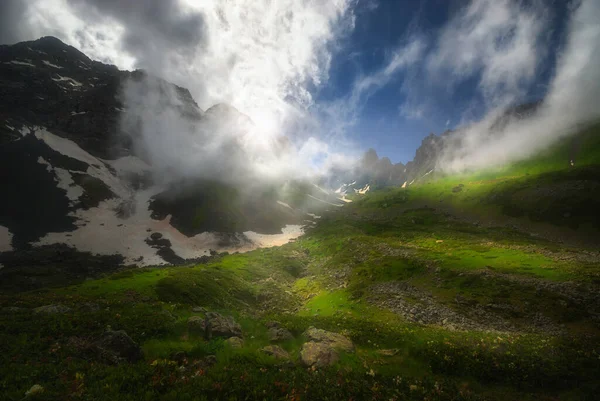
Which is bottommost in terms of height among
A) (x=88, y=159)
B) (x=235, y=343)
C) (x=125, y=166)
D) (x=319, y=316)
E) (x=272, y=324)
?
(x=319, y=316)

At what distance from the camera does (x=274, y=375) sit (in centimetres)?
1194

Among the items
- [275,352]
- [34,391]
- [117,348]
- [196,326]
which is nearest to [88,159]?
[196,326]

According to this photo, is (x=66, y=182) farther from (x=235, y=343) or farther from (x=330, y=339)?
(x=330, y=339)

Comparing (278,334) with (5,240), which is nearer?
(278,334)

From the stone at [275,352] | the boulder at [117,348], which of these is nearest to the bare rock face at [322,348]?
the stone at [275,352]

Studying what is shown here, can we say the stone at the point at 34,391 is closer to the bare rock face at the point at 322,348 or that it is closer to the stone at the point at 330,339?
the bare rock face at the point at 322,348

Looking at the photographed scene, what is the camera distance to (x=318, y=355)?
49.7ft

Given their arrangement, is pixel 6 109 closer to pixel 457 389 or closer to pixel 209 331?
pixel 209 331

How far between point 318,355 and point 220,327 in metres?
8.03

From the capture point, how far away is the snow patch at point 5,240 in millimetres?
96381

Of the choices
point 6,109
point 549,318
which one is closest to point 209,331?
point 549,318

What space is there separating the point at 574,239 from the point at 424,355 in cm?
10778

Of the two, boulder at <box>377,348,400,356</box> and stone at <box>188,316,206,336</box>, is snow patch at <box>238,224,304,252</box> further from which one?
boulder at <box>377,348,400,356</box>

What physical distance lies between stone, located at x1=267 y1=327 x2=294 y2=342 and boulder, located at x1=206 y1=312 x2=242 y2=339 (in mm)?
2473
